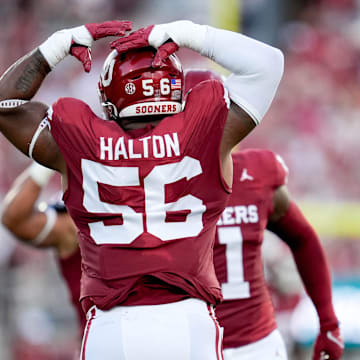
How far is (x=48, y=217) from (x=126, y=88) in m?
1.77

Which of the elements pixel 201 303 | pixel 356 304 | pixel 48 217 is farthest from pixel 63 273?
pixel 356 304

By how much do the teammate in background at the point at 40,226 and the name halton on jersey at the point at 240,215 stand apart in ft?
3.62

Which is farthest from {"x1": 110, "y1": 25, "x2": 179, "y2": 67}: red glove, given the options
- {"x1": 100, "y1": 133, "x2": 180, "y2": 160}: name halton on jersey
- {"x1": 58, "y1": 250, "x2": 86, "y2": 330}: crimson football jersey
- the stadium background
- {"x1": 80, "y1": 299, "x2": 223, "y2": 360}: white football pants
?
the stadium background

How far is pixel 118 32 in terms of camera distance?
2998 mm

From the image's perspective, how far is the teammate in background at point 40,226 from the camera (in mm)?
4531

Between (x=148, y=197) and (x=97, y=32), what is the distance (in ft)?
2.04

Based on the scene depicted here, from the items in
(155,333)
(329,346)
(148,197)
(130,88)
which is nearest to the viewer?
(155,333)

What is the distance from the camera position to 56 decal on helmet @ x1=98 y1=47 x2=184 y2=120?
2.97 m

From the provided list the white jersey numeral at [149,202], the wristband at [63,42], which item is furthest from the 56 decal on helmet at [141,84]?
the white jersey numeral at [149,202]

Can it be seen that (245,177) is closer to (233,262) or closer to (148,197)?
(233,262)

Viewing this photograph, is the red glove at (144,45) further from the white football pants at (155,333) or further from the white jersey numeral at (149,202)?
the white football pants at (155,333)

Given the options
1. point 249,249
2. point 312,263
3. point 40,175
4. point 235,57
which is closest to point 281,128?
point 40,175

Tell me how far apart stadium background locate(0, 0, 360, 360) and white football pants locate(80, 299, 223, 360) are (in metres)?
4.72

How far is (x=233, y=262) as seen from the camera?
375cm
